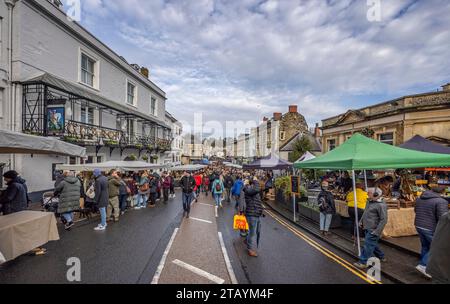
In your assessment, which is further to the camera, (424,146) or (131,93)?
(131,93)

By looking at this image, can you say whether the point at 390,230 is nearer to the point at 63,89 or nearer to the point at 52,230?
the point at 52,230

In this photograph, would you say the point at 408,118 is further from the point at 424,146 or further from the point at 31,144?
the point at 31,144

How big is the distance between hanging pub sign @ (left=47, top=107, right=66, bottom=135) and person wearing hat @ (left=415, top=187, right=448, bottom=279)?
45.9ft

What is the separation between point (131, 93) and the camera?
23.3 metres

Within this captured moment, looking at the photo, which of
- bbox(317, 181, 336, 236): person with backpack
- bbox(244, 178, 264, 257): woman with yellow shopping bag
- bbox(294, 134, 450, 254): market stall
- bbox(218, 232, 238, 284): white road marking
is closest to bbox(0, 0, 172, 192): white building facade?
bbox(218, 232, 238, 284): white road marking

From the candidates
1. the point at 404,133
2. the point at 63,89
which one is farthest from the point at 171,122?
the point at 404,133

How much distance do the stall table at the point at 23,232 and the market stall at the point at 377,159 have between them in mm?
7652

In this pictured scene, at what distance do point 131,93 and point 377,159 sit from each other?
2260 centimetres

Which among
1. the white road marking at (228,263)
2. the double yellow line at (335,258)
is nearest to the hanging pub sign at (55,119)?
the white road marking at (228,263)

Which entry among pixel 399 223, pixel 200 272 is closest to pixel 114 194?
pixel 200 272

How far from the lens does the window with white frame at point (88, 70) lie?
638 inches

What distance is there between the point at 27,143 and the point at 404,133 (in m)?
20.8

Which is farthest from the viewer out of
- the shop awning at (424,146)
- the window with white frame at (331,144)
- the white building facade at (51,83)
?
the window with white frame at (331,144)

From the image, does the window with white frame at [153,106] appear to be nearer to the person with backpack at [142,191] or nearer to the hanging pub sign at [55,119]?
the hanging pub sign at [55,119]
